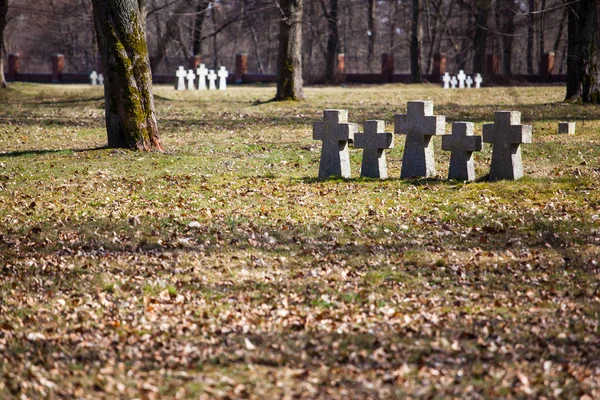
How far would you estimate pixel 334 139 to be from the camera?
1317cm

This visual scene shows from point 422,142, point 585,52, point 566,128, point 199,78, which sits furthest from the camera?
point 199,78

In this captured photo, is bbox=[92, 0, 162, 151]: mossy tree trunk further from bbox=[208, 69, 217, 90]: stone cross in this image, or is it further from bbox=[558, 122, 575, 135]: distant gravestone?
bbox=[208, 69, 217, 90]: stone cross

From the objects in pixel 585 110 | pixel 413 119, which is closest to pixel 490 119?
pixel 585 110

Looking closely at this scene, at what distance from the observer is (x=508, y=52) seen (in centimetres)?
5212

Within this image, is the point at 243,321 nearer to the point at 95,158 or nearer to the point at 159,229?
the point at 159,229

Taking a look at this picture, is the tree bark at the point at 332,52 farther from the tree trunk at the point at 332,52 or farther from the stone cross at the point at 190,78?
the stone cross at the point at 190,78

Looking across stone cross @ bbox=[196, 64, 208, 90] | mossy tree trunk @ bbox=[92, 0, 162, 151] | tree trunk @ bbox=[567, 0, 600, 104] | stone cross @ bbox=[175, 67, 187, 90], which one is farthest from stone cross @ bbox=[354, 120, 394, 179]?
stone cross @ bbox=[196, 64, 208, 90]

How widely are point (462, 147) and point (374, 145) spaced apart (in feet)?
4.29

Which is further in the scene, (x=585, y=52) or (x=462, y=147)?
(x=585, y=52)

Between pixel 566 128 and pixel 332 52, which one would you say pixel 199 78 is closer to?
pixel 332 52

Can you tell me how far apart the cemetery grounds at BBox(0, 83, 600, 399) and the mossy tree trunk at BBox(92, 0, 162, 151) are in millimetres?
585

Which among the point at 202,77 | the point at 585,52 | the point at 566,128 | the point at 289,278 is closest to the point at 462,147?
the point at 289,278

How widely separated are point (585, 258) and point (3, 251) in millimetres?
6054

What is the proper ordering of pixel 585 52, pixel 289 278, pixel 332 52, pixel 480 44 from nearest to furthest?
pixel 289 278 → pixel 585 52 → pixel 480 44 → pixel 332 52
